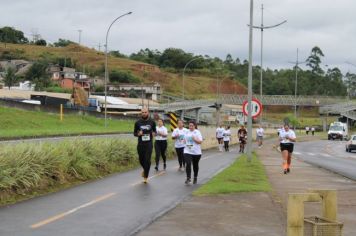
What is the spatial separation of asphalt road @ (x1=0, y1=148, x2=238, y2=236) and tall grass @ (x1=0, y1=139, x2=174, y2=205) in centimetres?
52

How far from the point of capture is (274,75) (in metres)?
187

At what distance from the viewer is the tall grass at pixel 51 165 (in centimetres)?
1230

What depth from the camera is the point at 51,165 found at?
46.9 ft

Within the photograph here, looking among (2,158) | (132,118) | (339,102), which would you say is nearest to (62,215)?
(2,158)

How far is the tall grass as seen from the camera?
12305mm

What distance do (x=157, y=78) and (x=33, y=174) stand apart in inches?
6545

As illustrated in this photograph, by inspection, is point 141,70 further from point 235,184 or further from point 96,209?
point 96,209

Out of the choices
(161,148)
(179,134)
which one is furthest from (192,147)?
(161,148)

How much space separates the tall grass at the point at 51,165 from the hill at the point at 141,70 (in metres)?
150

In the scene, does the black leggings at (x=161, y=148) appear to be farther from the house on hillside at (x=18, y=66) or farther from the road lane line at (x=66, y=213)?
the house on hillside at (x=18, y=66)

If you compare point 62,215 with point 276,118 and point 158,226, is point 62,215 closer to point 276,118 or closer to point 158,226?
point 158,226

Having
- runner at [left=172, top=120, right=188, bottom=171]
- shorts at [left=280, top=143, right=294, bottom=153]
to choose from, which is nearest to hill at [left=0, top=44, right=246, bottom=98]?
shorts at [left=280, top=143, right=294, bottom=153]

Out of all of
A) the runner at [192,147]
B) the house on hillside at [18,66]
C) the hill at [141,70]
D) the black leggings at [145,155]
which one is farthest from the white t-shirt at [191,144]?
the hill at [141,70]

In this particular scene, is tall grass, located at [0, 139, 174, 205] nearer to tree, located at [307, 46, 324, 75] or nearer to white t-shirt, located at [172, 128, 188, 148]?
white t-shirt, located at [172, 128, 188, 148]
